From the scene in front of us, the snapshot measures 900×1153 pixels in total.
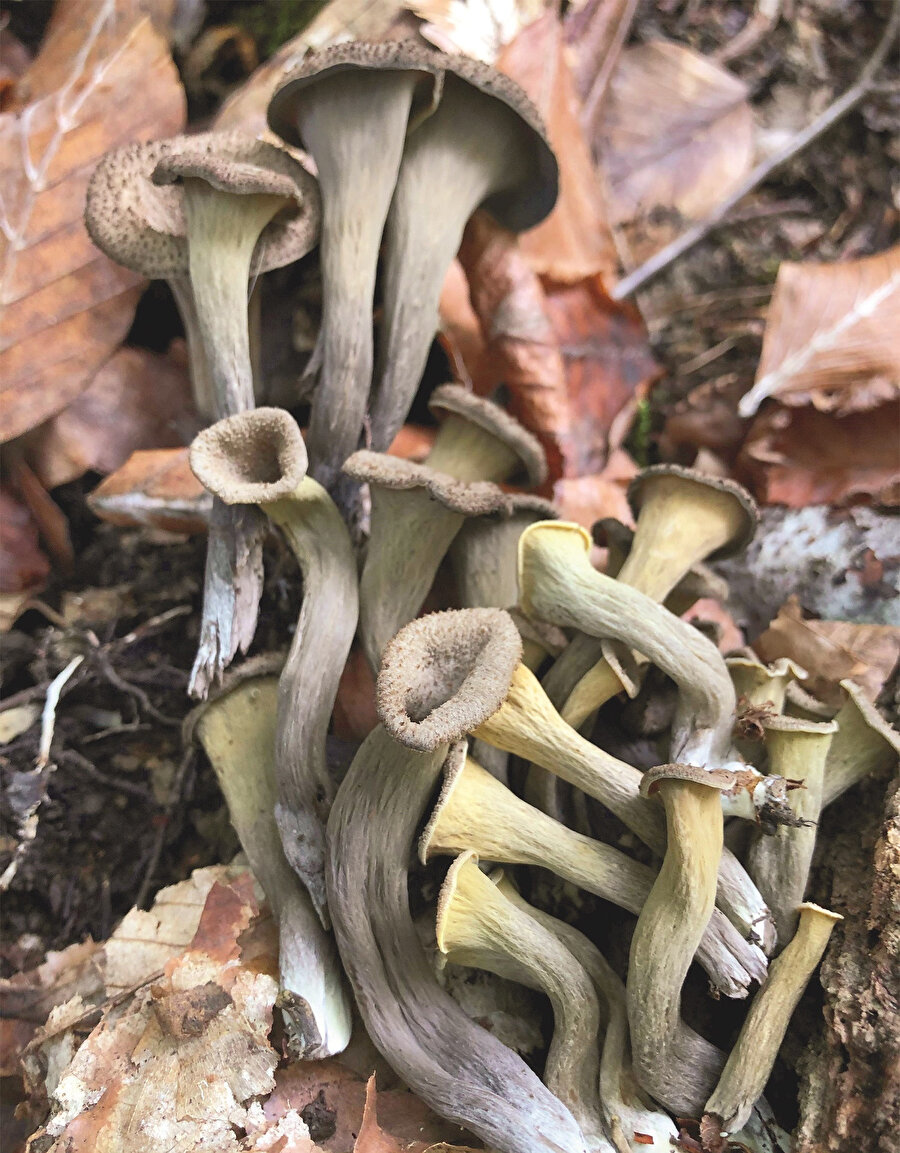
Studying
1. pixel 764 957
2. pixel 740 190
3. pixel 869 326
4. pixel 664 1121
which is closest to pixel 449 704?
pixel 764 957

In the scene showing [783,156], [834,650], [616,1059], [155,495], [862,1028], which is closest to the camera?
[862,1028]

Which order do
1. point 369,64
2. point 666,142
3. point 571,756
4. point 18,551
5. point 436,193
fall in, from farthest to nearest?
point 666,142 → point 18,551 → point 436,193 → point 369,64 → point 571,756

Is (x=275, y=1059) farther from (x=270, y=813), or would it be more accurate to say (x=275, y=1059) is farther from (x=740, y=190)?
(x=740, y=190)

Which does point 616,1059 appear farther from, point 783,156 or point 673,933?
point 783,156

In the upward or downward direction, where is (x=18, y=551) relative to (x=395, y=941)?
upward

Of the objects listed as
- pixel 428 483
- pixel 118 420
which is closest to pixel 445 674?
pixel 428 483

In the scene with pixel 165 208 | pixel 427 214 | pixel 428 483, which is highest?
pixel 165 208

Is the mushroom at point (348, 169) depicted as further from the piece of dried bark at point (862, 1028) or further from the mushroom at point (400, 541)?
the piece of dried bark at point (862, 1028)
